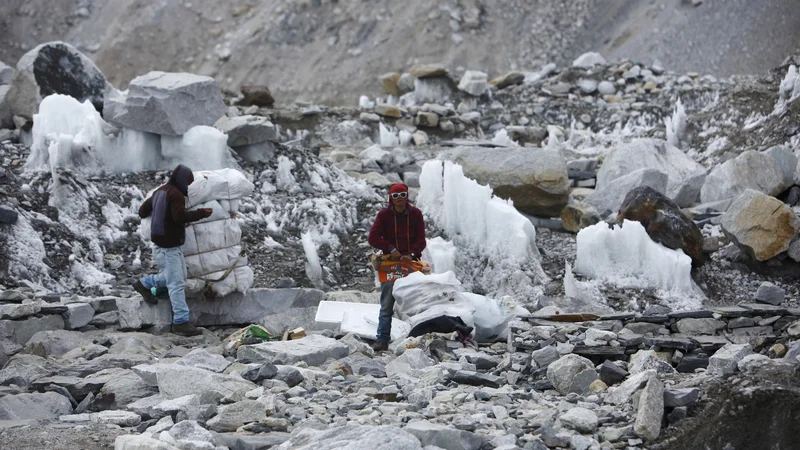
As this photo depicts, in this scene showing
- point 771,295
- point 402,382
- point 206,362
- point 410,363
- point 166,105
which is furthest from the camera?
point 166,105

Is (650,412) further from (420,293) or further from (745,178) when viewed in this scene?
(745,178)

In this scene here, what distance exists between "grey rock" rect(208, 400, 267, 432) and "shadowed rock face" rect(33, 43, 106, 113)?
827 cm

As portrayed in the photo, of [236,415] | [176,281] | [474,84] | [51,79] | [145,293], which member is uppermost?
[474,84]

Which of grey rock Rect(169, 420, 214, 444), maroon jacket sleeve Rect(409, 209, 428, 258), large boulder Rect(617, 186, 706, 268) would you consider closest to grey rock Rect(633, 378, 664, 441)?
grey rock Rect(169, 420, 214, 444)

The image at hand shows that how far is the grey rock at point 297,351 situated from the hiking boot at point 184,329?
1467 millimetres

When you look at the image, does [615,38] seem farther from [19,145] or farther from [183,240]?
[183,240]

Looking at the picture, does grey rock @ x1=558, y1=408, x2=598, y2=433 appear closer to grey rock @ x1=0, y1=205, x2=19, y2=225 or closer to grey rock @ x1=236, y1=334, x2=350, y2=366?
grey rock @ x1=236, y1=334, x2=350, y2=366

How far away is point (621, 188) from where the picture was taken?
Result: 1228 centimetres

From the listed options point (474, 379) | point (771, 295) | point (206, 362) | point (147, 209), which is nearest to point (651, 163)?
point (771, 295)

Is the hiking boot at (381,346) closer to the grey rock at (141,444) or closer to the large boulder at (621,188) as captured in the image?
the grey rock at (141,444)

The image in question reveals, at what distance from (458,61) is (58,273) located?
2065cm

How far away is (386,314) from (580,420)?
3.13 meters

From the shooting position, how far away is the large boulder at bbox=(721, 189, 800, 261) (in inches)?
389

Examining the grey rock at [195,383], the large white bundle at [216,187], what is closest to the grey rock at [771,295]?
the large white bundle at [216,187]
